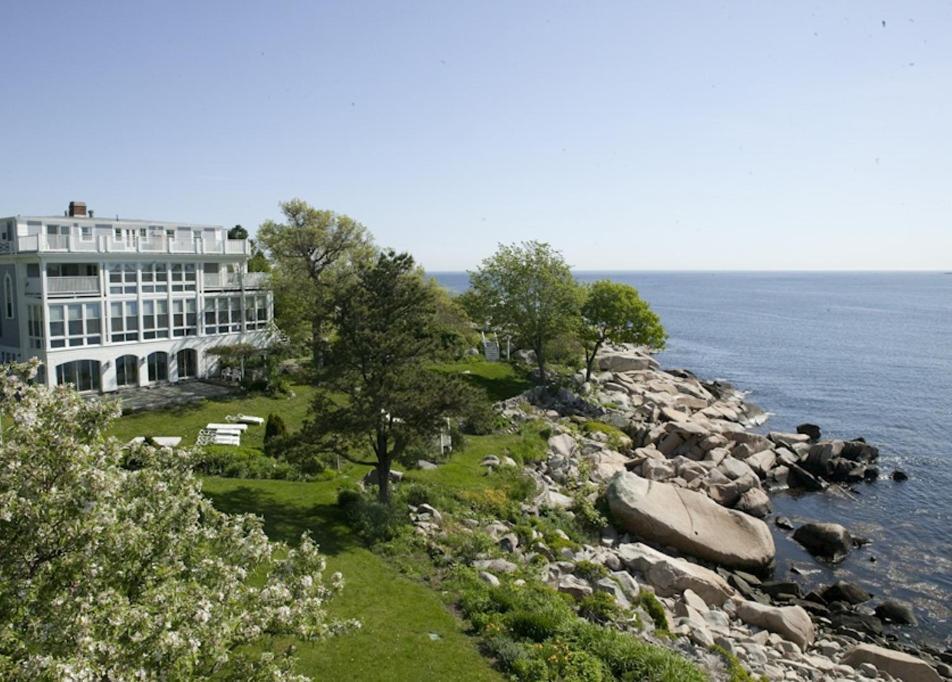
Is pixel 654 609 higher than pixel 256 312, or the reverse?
pixel 256 312

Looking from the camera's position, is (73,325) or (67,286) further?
(73,325)

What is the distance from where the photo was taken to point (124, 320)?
A: 144ft

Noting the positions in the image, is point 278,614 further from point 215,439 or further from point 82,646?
point 215,439

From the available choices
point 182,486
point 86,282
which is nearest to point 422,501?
point 182,486

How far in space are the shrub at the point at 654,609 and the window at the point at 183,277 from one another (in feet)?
120

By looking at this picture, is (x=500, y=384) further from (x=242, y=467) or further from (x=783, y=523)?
(x=242, y=467)

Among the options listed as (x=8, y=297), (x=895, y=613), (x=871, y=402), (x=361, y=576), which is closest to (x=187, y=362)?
(x=8, y=297)

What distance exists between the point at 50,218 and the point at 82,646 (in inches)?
1871

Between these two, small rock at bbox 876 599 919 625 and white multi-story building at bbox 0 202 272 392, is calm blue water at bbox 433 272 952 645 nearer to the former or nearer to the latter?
small rock at bbox 876 599 919 625

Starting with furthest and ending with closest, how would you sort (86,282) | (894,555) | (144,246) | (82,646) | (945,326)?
(945,326)
(144,246)
(86,282)
(894,555)
(82,646)

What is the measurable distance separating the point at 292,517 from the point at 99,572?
1711 cm

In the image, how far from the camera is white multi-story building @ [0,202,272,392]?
41.2 metres

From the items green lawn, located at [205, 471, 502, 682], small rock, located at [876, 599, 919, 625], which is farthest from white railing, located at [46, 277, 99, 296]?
small rock, located at [876, 599, 919, 625]

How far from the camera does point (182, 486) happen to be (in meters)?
10.5
